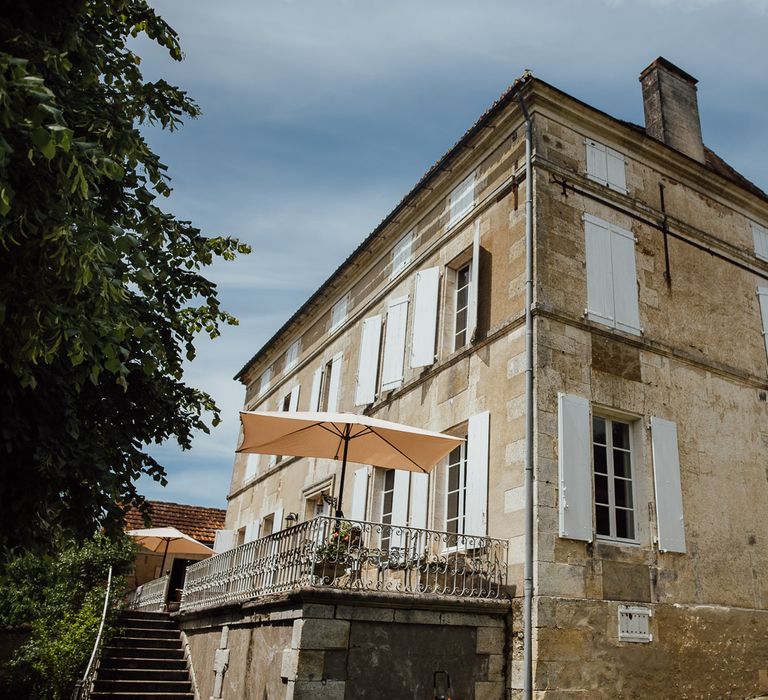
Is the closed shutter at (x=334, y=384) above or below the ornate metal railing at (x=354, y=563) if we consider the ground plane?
above

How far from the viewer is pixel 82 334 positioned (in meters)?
4.23

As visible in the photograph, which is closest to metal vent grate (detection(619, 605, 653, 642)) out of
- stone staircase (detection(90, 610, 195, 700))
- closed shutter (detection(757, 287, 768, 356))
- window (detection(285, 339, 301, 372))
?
closed shutter (detection(757, 287, 768, 356))

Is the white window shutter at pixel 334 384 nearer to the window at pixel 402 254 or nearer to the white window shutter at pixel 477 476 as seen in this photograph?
the window at pixel 402 254

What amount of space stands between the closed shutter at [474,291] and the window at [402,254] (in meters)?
2.20

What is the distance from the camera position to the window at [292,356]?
56.4ft

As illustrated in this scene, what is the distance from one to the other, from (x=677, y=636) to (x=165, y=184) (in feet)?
23.3

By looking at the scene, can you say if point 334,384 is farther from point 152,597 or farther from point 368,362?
point 152,597

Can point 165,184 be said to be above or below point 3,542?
above

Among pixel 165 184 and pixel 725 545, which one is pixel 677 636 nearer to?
pixel 725 545

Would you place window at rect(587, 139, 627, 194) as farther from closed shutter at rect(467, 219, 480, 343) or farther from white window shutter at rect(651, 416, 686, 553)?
white window shutter at rect(651, 416, 686, 553)

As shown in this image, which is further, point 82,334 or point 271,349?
point 271,349

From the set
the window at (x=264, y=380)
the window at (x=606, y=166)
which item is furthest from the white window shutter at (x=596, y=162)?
the window at (x=264, y=380)

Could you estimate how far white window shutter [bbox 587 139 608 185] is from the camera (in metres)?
9.89

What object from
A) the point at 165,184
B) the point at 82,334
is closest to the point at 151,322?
the point at 165,184
